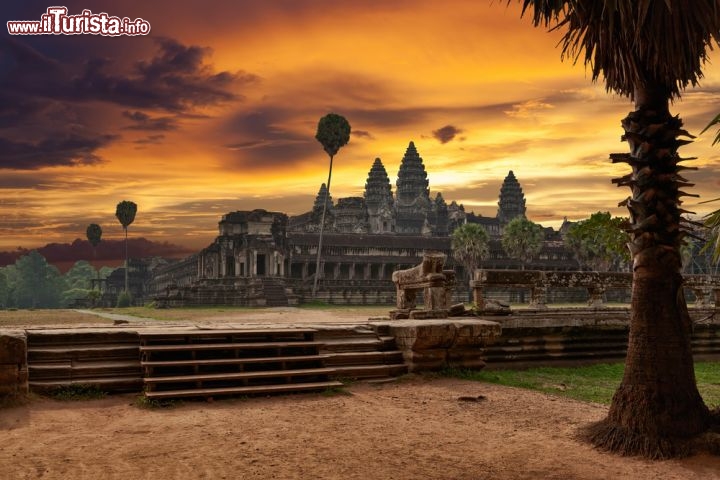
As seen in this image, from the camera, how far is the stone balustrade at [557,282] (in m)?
13.3

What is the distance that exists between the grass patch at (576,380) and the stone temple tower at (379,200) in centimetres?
9148

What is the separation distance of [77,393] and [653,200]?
22.1 ft

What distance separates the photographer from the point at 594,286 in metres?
15.0

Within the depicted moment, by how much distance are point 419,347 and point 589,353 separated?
4.58m

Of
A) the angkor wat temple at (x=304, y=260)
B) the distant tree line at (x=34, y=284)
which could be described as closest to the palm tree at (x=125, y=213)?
the angkor wat temple at (x=304, y=260)

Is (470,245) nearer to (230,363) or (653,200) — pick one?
(230,363)

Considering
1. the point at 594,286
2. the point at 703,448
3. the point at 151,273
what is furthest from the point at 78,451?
the point at 151,273

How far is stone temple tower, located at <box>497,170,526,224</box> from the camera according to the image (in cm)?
11819

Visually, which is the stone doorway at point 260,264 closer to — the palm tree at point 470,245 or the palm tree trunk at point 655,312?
the palm tree at point 470,245

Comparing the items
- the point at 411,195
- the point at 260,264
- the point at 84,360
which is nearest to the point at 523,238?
the point at 260,264

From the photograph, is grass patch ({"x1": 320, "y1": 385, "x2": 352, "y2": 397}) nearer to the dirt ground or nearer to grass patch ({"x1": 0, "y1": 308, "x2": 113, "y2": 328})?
the dirt ground

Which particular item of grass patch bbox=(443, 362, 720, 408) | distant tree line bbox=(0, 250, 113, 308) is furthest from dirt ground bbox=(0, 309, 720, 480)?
distant tree line bbox=(0, 250, 113, 308)

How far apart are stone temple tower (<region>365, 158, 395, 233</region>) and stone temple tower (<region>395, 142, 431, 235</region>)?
3827 mm

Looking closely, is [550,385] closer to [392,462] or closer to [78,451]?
[392,462]
